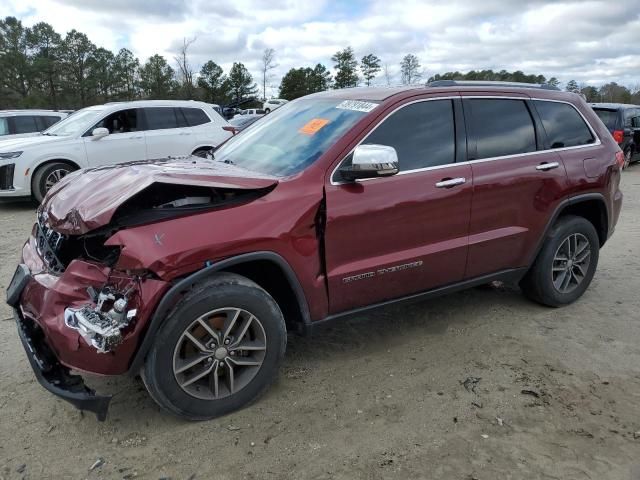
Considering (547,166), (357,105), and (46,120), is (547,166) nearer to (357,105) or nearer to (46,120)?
(357,105)

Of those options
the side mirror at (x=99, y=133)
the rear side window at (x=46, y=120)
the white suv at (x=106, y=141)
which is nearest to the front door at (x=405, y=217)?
the white suv at (x=106, y=141)

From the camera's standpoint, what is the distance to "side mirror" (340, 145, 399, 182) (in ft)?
9.98

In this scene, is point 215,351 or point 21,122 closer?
point 215,351

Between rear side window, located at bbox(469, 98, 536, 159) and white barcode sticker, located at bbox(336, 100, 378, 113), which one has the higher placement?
white barcode sticker, located at bbox(336, 100, 378, 113)

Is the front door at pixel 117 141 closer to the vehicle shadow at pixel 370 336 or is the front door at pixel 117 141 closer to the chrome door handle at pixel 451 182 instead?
the vehicle shadow at pixel 370 336

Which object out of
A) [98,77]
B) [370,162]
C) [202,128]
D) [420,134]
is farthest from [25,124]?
[98,77]

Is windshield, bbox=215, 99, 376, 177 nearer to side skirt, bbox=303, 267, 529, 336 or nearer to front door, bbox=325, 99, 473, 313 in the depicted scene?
front door, bbox=325, 99, 473, 313

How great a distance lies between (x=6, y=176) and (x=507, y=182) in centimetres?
820

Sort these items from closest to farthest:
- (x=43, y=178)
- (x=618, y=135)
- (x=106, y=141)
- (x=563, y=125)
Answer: (x=563, y=125)
(x=43, y=178)
(x=106, y=141)
(x=618, y=135)

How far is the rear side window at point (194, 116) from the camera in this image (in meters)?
10.3

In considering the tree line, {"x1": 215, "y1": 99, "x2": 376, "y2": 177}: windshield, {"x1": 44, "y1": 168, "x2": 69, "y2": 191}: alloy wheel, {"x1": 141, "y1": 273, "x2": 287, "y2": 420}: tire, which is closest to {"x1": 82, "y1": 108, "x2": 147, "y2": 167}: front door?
{"x1": 44, "y1": 168, "x2": 69, "y2": 191}: alloy wheel

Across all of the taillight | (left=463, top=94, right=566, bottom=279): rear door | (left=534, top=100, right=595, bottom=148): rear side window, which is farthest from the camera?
the taillight

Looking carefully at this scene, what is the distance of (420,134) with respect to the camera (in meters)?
3.56

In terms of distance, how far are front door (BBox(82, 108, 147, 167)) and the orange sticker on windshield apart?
6406 millimetres
